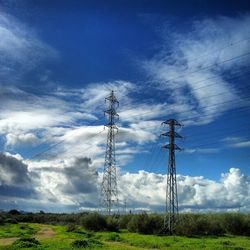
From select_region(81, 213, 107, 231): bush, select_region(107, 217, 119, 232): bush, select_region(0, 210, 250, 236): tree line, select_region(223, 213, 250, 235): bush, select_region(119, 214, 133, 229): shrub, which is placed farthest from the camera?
select_region(119, 214, 133, 229): shrub

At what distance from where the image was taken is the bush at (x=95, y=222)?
7269 centimetres

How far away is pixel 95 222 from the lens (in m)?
73.6

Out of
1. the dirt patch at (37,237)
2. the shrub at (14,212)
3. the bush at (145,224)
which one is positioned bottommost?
the dirt patch at (37,237)

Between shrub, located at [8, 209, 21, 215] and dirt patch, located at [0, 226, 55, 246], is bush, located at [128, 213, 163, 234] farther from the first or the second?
shrub, located at [8, 209, 21, 215]

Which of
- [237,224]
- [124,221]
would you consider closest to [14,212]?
[124,221]

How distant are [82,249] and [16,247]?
6444mm

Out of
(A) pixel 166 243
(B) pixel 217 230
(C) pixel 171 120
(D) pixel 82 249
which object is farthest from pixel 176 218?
(D) pixel 82 249

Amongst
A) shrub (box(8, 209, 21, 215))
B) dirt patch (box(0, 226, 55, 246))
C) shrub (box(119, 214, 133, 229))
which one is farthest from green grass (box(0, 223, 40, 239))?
shrub (box(8, 209, 21, 215))

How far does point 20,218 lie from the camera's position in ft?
423

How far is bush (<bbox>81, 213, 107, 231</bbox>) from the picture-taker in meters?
72.7

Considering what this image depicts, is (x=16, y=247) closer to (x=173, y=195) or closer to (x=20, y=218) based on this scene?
(x=173, y=195)

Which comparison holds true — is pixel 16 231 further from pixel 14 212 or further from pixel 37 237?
pixel 14 212

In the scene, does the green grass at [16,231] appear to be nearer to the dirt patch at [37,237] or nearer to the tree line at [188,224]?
the dirt patch at [37,237]

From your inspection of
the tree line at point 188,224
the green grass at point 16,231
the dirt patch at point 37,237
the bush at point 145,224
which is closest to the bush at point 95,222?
the tree line at point 188,224
